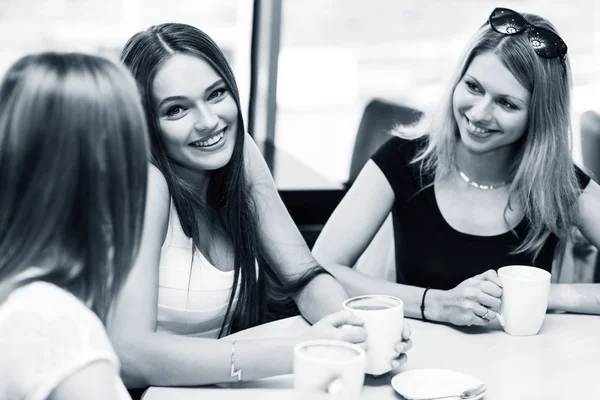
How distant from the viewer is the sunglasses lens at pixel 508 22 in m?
1.73

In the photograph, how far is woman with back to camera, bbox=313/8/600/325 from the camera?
173cm

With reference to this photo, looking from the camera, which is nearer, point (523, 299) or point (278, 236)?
point (523, 299)

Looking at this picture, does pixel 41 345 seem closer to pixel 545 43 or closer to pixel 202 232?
pixel 202 232

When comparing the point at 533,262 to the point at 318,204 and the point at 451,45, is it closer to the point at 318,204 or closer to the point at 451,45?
the point at 318,204

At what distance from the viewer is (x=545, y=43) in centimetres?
171

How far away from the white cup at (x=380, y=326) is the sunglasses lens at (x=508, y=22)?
2.80ft

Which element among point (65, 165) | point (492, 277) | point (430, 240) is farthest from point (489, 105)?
point (65, 165)

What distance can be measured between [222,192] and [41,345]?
93 cm

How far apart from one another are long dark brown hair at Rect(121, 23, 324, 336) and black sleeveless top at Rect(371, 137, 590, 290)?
34 cm

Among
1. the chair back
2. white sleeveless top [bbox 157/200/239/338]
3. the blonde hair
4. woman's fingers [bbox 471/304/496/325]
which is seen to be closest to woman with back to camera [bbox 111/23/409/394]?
white sleeveless top [bbox 157/200/239/338]

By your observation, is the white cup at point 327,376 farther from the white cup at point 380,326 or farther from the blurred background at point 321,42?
the blurred background at point 321,42

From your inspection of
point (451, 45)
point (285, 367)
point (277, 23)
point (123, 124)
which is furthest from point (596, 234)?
point (451, 45)

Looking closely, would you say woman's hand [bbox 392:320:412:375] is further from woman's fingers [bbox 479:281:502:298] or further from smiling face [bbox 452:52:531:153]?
smiling face [bbox 452:52:531:153]

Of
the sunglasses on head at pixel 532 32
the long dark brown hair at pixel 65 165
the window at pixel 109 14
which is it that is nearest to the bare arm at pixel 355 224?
the sunglasses on head at pixel 532 32
